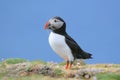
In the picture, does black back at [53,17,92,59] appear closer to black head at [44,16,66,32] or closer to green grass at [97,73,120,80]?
black head at [44,16,66,32]

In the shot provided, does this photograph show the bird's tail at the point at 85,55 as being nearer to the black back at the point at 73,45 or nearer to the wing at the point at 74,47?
the black back at the point at 73,45

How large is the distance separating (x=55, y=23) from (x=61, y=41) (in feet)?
2.67

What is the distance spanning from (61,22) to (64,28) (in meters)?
0.28

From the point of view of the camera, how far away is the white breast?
15773 millimetres

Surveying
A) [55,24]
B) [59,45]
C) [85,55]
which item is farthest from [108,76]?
[55,24]

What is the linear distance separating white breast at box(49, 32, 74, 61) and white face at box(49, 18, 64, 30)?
33cm

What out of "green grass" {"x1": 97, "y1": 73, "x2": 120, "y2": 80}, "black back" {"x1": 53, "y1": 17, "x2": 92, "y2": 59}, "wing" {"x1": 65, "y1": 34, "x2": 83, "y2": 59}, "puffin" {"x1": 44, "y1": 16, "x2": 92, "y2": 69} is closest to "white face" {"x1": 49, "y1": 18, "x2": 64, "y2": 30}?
"puffin" {"x1": 44, "y1": 16, "x2": 92, "y2": 69}

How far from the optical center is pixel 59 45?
15781mm

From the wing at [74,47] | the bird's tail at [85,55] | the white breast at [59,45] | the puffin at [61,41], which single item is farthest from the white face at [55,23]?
the bird's tail at [85,55]

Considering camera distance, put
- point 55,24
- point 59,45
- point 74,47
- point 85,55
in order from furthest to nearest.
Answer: point 85,55, point 74,47, point 55,24, point 59,45

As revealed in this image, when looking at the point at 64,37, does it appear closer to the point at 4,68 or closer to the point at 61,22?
the point at 61,22

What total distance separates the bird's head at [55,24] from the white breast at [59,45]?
31cm

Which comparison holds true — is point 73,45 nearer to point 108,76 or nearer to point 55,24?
point 55,24

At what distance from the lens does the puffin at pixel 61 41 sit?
623 inches
